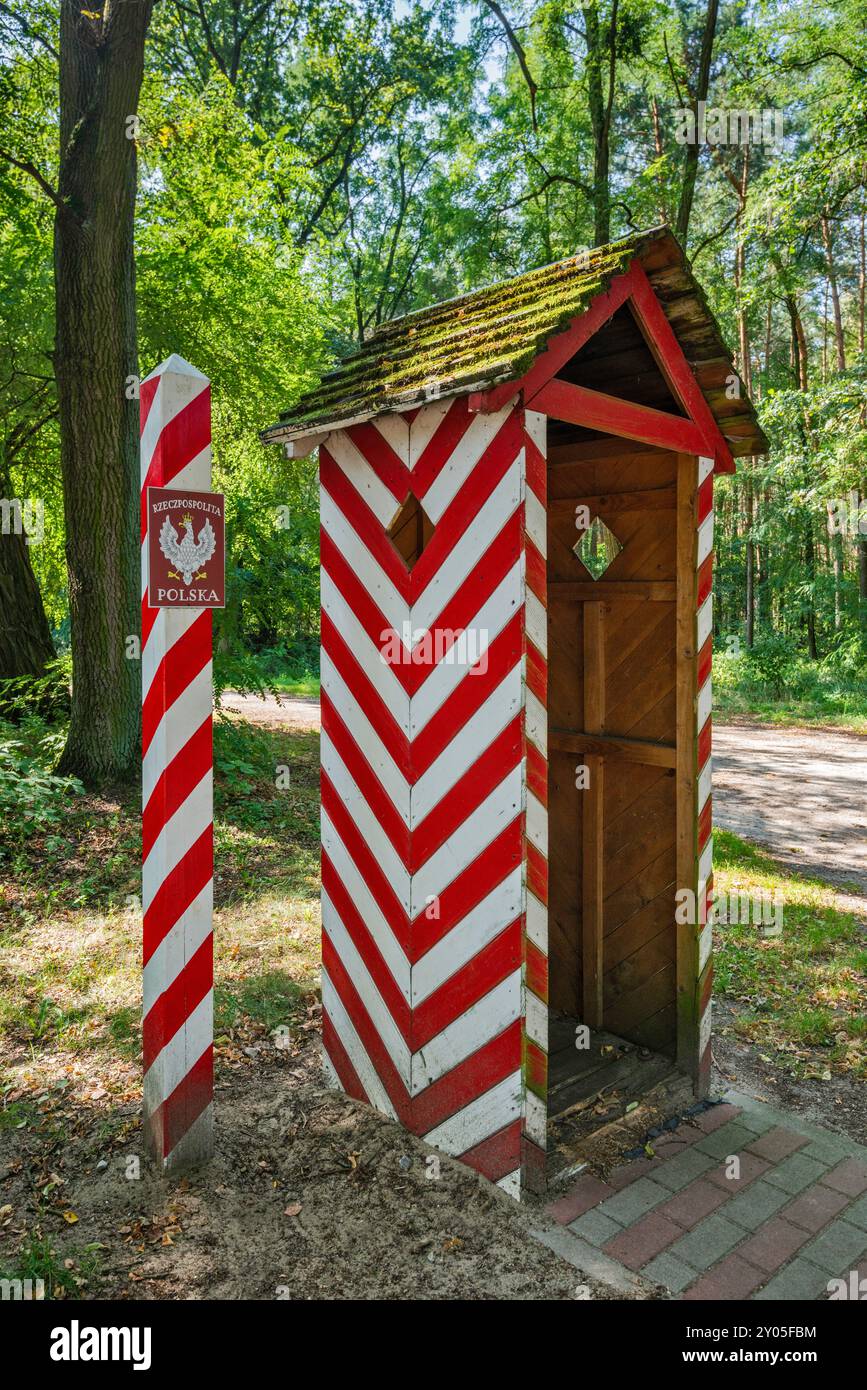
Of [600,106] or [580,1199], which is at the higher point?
[600,106]

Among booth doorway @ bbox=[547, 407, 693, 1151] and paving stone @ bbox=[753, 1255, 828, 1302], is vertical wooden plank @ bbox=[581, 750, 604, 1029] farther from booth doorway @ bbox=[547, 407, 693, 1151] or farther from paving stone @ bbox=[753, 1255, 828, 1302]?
paving stone @ bbox=[753, 1255, 828, 1302]

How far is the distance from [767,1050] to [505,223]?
11.8m

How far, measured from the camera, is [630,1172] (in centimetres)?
304

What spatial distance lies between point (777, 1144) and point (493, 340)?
3095 millimetres

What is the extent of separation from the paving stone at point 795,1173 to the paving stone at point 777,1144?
33 millimetres

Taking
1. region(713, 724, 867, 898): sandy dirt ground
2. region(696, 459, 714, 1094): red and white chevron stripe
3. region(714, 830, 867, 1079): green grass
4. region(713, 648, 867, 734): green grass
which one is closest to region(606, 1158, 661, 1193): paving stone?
region(696, 459, 714, 1094): red and white chevron stripe

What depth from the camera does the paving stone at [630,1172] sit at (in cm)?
297

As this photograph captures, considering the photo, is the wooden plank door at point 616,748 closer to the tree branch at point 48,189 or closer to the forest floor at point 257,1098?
the forest floor at point 257,1098

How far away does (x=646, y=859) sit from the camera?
154 inches

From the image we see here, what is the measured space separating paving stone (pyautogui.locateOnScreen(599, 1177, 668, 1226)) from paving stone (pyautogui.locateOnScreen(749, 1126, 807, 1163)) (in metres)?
0.49

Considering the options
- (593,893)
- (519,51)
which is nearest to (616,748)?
(593,893)

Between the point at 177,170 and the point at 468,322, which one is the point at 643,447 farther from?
the point at 177,170

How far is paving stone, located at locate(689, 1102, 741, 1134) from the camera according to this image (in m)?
3.36

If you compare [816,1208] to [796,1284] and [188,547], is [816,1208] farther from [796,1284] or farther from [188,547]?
[188,547]
